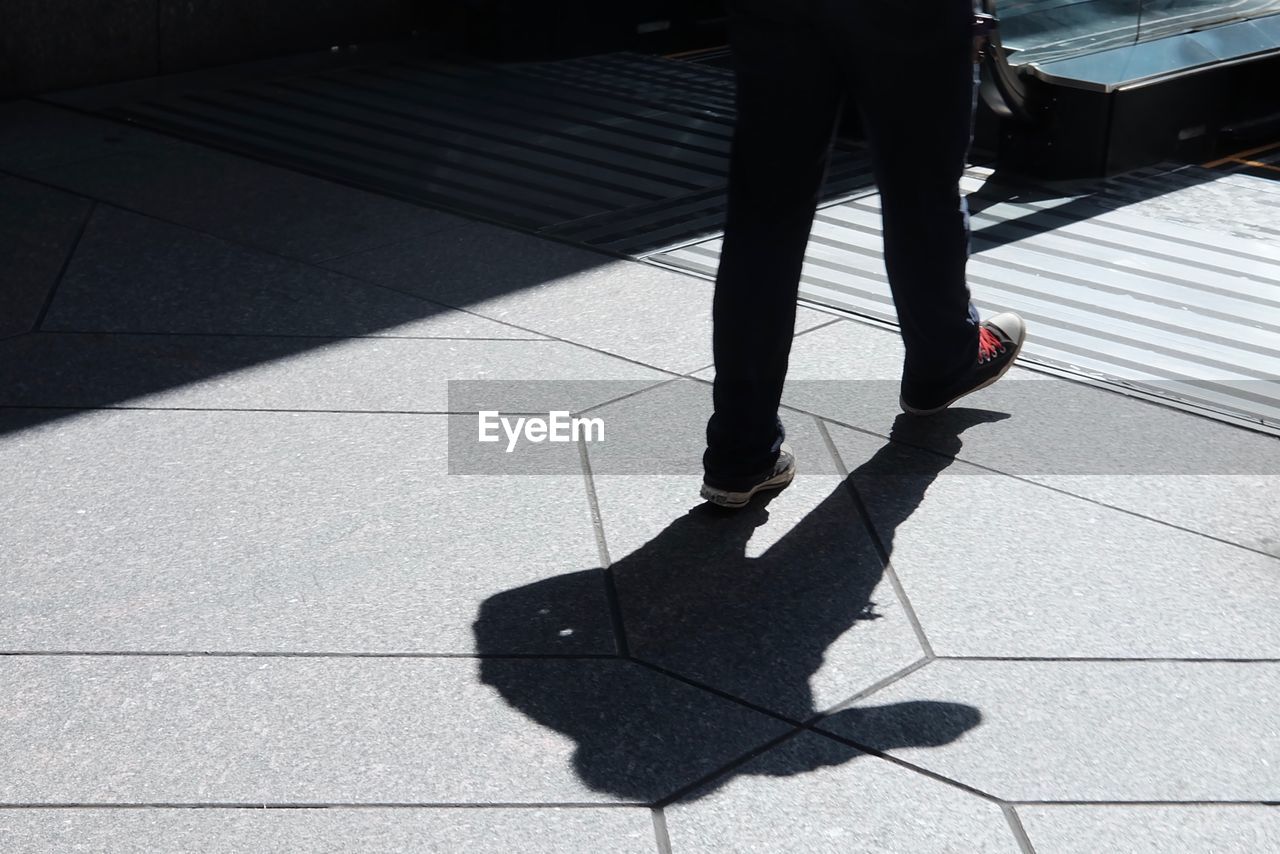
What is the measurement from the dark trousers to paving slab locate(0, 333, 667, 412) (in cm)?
89

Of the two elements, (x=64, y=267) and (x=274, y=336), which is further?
(x=64, y=267)

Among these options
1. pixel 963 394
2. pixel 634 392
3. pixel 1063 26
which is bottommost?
pixel 634 392

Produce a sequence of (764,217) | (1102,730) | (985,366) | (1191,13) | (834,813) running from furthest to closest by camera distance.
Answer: (1191,13)
(985,366)
(764,217)
(1102,730)
(834,813)

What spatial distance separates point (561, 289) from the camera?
17.5 feet

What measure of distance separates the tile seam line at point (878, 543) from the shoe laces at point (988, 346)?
316mm

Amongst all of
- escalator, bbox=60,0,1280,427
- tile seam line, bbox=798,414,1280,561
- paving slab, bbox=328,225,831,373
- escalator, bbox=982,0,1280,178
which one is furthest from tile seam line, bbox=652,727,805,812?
escalator, bbox=982,0,1280,178

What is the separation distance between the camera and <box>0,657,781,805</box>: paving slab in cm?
268

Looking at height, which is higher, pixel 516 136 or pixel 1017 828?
pixel 516 136

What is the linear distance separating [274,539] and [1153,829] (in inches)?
79.2

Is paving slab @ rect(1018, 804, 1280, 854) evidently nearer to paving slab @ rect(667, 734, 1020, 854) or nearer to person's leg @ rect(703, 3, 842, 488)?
paving slab @ rect(667, 734, 1020, 854)

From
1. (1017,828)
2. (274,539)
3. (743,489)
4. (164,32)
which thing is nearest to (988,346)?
(743,489)

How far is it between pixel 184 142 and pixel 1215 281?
4.55 meters

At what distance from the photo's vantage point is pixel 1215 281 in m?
5.64

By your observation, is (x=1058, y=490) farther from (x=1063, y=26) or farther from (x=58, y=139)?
(x=58, y=139)
